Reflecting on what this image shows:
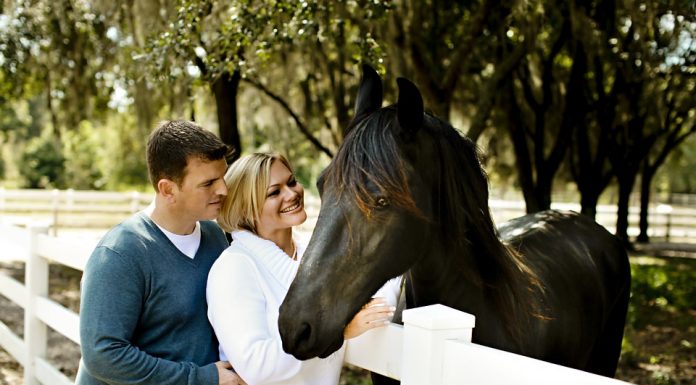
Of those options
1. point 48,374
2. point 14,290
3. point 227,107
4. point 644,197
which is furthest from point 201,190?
point 644,197

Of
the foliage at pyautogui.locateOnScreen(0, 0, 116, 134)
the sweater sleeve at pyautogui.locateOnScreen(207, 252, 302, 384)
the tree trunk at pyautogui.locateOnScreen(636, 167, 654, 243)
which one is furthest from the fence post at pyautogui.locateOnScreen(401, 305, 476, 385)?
the tree trunk at pyautogui.locateOnScreen(636, 167, 654, 243)

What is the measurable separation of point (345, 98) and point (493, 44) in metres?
2.28

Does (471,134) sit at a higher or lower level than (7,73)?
lower

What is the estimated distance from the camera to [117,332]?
1906 mm

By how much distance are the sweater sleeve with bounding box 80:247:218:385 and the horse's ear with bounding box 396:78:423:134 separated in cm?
91

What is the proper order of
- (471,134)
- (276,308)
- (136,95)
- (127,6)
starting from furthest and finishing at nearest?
(136,95) < (127,6) < (471,134) < (276,308)

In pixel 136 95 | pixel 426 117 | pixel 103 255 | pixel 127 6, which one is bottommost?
pixel 103 255

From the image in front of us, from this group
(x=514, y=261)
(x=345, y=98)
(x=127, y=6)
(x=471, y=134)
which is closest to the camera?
(x=514, y=261)

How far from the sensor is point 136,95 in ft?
27.8

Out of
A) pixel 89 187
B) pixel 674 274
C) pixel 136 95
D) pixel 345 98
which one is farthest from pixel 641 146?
pixel 89 187

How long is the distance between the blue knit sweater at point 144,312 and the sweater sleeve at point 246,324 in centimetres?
15

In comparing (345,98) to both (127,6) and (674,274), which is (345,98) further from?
(674,274)

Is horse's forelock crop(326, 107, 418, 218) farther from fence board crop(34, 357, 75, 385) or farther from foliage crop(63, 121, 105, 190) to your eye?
foliage crop(63, 121, 105, 190)

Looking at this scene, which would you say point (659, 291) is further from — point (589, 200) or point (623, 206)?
point (623, 206)
